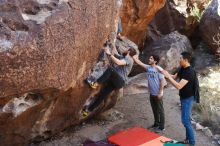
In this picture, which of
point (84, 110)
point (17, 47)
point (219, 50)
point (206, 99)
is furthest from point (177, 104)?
point (17, 47)

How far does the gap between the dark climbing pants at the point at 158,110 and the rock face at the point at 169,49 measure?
3712 mm

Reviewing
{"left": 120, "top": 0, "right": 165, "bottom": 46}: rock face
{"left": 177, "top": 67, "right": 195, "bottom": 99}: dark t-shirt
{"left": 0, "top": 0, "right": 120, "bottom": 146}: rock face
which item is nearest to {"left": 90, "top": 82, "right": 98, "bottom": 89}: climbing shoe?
{"left": 0, "top": 0, "right": 120, "bottom": 146}: rock face

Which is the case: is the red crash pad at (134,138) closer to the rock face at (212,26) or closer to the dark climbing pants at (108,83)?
the dark climbing pants at (108,83)

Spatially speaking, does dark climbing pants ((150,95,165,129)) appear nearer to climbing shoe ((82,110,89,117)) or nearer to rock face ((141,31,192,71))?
climbing shoe ((82,110,89,117))

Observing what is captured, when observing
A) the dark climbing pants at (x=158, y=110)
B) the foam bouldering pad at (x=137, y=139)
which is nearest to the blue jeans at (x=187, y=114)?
the dark climbing pants at (x=158, y=110)

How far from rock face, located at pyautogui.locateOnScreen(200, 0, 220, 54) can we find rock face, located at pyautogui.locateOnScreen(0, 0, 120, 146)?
19.9ft

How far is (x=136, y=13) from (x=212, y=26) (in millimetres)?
2731

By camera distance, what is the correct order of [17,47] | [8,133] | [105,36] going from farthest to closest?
[105,36] < [8,133] < [17,47]

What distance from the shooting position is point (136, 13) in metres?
12.0

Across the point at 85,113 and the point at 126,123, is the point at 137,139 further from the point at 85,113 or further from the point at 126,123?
the point at 126,123

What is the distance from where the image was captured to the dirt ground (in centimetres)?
834

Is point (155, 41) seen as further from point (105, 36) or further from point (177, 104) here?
point (105, 36)

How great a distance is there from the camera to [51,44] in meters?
6.29

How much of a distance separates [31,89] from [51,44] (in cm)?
72
